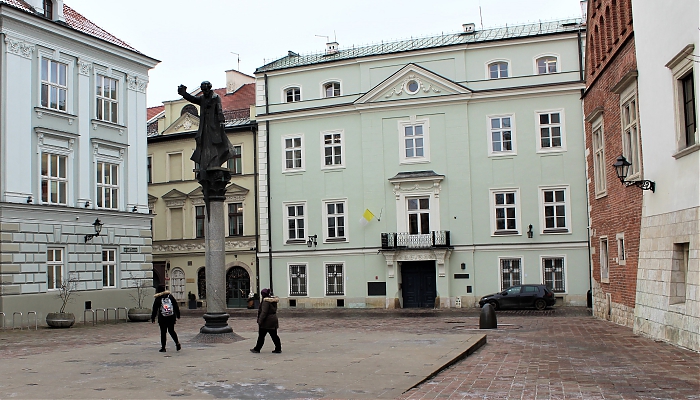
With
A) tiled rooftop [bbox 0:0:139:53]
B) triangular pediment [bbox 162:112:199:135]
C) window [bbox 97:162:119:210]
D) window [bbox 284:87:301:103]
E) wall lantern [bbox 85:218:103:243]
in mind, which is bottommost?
wall lantern [bbox 85:218:103:243]

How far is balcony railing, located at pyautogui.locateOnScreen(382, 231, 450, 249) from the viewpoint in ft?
123

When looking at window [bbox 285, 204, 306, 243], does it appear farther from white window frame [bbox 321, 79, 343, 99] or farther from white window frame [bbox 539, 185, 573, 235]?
white window frame [bbox 539, 185, 573, 235]

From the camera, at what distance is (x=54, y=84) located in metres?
29.4

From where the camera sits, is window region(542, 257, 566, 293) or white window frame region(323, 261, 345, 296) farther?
white window frame region(323, 261, 345, 296)

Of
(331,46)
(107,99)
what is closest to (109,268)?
(107,99)

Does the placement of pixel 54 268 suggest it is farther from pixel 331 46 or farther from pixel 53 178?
pixel 331 46

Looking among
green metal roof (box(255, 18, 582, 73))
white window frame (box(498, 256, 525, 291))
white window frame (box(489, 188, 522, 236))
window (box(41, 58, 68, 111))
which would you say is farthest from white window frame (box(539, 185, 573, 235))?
window (box(41, 58, 68, 111))

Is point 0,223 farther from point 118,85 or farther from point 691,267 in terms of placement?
point 691,267

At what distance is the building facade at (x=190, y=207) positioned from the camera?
42875 mm

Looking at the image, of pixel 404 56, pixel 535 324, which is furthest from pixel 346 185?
pixel 535 324

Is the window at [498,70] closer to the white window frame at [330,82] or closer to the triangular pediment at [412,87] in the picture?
the triangular pediment at [412,87]

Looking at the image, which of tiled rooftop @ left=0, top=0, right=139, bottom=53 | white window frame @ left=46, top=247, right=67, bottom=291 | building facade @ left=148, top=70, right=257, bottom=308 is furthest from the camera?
building facade @ left=148, top=70, right=257, bottom=308

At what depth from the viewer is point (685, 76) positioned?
1548cm

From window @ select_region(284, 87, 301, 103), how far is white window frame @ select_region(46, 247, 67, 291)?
16831mm
